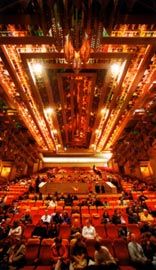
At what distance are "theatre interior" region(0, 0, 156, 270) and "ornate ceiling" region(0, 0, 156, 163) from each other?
1.1 inches

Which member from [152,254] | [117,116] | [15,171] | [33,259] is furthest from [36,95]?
[15,171]

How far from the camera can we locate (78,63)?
16.9 feet

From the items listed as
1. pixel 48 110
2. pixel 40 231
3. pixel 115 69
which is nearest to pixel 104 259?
pixel 40 231

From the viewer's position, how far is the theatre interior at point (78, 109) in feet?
14.8

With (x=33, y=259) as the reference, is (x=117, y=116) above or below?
above

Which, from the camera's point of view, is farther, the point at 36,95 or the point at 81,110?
the point at 81,110

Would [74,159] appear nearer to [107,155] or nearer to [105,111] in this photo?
[107,155]

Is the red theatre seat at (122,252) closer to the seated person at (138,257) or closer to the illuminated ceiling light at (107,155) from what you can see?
the seated person at (138,257)

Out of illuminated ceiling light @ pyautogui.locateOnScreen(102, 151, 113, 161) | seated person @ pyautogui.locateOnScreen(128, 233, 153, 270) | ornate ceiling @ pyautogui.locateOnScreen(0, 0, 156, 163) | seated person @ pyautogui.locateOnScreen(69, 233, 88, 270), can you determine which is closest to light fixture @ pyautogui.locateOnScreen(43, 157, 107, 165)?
illuminated ceiling light @ pyautogui.locateOnScreen(102, 151, 113, 161)

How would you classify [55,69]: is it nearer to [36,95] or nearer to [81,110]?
[36,95]

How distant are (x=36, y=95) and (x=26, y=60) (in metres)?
2.86

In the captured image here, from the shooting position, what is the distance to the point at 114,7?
407cm

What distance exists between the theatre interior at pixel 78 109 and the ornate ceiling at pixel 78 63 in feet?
0.09

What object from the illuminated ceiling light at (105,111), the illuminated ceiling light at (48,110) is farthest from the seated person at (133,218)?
the illuminated ceiling light at (48,110)
